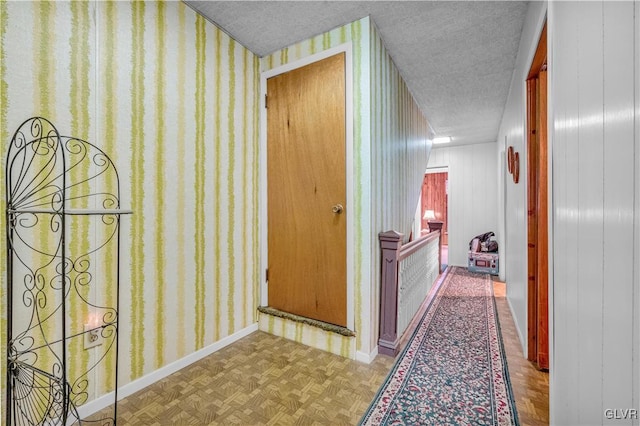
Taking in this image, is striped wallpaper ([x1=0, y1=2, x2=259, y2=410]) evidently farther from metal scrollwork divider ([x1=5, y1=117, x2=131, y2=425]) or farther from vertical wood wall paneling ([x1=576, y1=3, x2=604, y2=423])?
vertical wood wall paneling ([x1=576, y1=3, x2=604, y2=423])

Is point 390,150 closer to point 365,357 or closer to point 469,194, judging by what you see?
point 365,357

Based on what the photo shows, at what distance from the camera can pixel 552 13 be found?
132 centimetres

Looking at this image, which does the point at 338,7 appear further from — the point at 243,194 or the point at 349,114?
the point at 243,194

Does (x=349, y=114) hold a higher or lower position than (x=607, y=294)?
higher

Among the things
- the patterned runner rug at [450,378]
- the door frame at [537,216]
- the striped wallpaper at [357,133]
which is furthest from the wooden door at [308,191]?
the door frame at [537,216]

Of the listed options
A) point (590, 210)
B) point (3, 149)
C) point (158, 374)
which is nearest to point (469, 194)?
point (590, 210)

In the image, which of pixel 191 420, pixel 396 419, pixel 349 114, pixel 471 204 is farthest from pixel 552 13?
pixel 471 204

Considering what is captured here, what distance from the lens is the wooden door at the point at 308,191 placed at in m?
2.29

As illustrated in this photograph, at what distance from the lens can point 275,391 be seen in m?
1.77

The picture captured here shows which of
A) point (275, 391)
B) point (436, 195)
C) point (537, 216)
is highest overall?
point (436, 195)

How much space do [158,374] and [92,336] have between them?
0.52 metres

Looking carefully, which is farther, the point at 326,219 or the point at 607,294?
the point at 326,219

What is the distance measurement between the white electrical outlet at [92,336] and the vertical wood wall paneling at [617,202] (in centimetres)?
214

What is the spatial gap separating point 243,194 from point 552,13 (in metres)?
2.26
